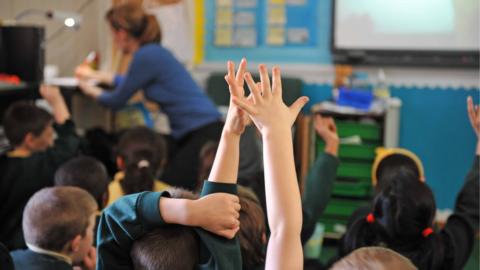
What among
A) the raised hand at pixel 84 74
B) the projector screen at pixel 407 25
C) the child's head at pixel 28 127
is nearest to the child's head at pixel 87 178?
the child's head at pixel 28 127

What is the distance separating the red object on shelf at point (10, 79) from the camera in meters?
2.79

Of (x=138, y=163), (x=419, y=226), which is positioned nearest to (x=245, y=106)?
(x=419, y=226)

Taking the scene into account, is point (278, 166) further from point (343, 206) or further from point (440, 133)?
point (440, 133)

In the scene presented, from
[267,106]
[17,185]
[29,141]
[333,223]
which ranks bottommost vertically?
[333,223]

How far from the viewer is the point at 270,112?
2.89 ft

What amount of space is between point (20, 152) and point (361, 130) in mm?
1887

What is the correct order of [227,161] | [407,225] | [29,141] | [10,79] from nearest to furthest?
1. [227,161]
2. [407,225]
3. [29,141]
4. [10,79]

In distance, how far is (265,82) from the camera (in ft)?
2.82

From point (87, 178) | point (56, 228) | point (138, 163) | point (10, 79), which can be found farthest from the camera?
point (10, 79)

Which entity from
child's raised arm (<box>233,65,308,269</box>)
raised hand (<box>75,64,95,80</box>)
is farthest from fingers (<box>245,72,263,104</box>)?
raised hand (<box>75,64,95,80</box>)

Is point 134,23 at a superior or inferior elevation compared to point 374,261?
superior

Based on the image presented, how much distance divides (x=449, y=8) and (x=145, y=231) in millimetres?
3184

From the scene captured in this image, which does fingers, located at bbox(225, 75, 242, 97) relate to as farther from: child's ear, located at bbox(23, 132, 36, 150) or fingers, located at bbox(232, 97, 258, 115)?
child's ear, located at bbox(23, 132, 36, 150)

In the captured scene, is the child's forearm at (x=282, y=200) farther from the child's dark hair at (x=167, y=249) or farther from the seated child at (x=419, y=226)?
the seated child at (x=419, y=226)
